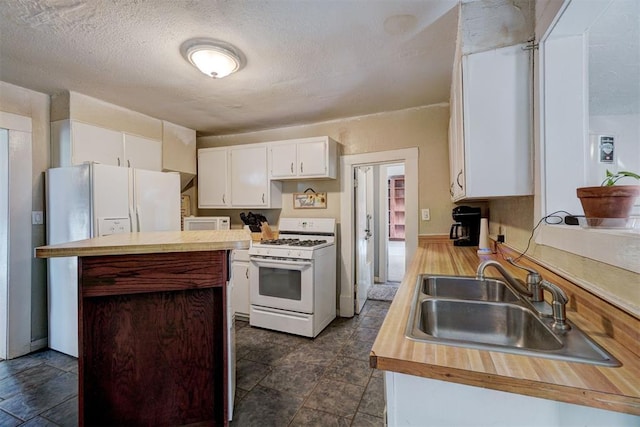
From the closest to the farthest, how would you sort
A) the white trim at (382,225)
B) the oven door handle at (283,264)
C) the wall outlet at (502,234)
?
the wall outlet at (502,234)
the oven door handle at (283,264)
the white trim at (382,225)

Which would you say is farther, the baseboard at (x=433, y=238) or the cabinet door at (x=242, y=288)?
the cabinet door at (x=242, y=288)

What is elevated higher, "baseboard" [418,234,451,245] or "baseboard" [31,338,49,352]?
"baseboard" [418,234,451,245]

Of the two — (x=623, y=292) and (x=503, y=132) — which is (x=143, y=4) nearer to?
(x=503, y=132)

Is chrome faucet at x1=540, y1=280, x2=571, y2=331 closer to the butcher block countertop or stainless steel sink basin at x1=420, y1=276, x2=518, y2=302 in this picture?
the butcher block countertop

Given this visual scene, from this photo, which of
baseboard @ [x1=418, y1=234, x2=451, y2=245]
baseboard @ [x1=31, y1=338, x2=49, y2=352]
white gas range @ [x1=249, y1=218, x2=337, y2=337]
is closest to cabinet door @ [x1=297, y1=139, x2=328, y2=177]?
white gas range @ [x1=249, y1=218, x2=337, y2=337]

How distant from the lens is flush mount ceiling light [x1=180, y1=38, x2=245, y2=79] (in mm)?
1826

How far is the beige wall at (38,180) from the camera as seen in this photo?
2535 mm

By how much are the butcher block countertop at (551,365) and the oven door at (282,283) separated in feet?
6.19

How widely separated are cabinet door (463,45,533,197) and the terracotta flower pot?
418 millimetres

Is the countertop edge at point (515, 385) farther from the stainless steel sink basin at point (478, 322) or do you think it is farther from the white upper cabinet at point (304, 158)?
the white upper cabinet at point (304, 158)

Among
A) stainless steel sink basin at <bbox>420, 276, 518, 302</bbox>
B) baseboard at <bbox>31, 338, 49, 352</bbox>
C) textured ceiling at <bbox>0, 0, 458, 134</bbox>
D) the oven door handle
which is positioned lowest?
baseboard at <bbox>31, 338, 49, 352</bbox>

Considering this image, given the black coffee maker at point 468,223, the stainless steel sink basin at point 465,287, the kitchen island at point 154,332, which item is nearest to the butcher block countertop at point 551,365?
the stainless steel sink basin at point 465,287

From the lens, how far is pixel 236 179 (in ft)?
11.7

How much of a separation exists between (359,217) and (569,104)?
2386 millimetres
